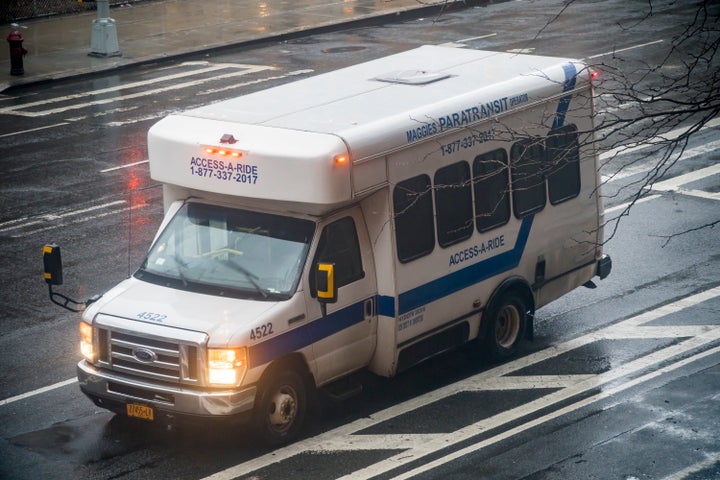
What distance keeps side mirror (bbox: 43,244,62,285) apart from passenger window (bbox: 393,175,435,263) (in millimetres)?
2967

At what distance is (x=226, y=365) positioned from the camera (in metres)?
10.5

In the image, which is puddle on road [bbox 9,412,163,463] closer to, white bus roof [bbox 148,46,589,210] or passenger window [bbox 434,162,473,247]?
white bus roof [bbox 148,46,589,210]

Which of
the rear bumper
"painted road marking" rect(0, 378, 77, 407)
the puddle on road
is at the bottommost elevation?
the puddle on road

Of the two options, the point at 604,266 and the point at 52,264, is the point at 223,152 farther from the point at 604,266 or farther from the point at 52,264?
the point at 604,266

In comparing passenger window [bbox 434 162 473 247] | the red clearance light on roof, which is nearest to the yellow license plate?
the red clearance light on roof

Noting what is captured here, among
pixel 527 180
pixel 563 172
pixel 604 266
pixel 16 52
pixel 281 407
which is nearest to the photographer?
pixel 281 407

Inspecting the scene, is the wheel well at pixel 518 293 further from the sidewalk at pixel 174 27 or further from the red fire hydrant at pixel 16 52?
the red fire hydrant at pixel 16 52

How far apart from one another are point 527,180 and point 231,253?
11.2ft

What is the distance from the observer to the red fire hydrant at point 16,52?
28078mm

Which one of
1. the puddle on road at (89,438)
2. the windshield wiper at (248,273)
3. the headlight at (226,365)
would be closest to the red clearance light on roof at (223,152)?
the windshield wiper at (248,273)

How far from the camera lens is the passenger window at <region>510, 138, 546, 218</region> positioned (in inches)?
514

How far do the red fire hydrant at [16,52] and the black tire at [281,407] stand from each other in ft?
61.9

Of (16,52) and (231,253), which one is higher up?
(16,52)

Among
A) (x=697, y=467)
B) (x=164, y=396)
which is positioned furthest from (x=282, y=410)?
(x=697, y=467)
